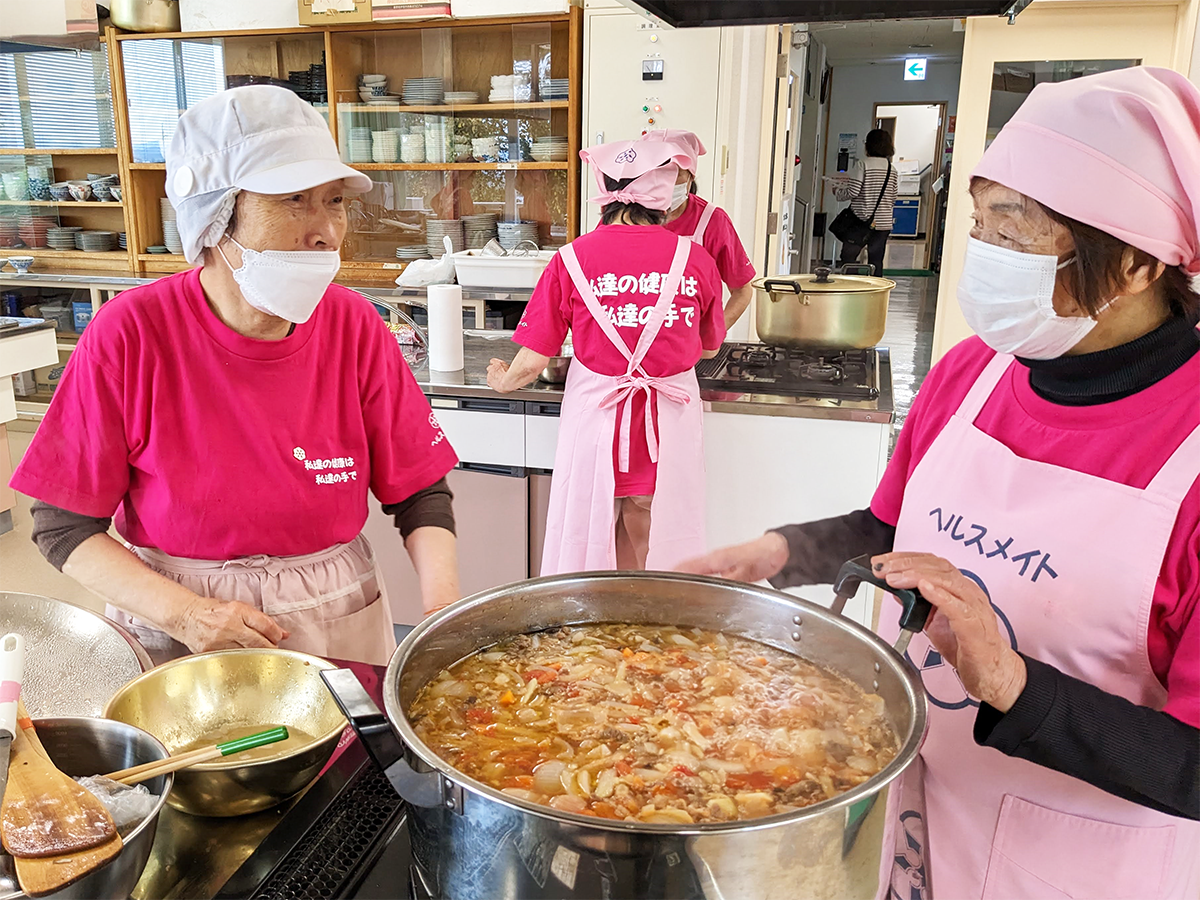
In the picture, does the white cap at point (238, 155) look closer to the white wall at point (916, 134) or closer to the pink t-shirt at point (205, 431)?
the pink t-shirt at point (205, 431)

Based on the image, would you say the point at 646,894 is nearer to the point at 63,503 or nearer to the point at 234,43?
the point at 63,503

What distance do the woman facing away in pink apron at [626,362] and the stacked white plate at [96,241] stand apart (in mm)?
4866

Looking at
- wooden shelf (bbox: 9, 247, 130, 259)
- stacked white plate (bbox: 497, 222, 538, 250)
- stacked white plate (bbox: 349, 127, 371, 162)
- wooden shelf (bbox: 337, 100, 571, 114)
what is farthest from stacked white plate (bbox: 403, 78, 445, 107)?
wooden shelf (bbox: 9, 247, 130, 259)

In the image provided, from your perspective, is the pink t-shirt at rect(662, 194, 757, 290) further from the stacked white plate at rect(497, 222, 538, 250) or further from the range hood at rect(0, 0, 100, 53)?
the range hood at rect(0, 0, 100, 53)

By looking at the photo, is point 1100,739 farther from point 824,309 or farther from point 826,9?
point 824,309

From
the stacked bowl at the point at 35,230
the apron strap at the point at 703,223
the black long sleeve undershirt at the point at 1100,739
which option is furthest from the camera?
the stacked bowl at the point at 35,230

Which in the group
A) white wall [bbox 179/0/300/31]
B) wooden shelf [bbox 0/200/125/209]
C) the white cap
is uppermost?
white wall [bbox 179/0/300/31]

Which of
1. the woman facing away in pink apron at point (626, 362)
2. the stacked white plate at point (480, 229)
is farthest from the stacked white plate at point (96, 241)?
the woman facing away in pink apron at point (626, 362)

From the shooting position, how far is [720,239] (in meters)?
3.90

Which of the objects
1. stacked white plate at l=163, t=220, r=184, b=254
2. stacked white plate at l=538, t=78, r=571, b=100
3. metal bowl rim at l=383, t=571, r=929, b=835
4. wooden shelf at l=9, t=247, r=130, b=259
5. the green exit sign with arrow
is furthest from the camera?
the green exit sign with arrow

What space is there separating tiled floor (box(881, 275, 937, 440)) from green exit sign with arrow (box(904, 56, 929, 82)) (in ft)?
9.49

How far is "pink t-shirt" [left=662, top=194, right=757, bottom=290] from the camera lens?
12.7 feet

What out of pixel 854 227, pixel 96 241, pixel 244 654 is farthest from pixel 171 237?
pixel 854 227

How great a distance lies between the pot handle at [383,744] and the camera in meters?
0.76
